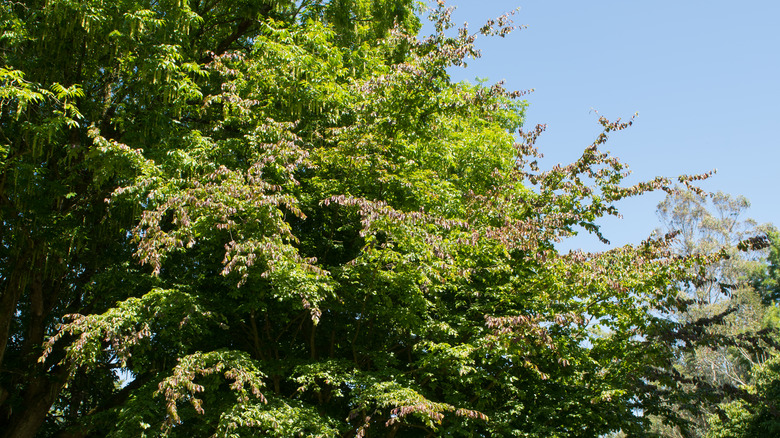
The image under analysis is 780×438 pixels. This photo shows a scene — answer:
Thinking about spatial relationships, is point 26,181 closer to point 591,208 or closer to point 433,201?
point 433,201

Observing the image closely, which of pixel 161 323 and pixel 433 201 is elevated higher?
pixel 433 201

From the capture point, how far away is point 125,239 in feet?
36.9

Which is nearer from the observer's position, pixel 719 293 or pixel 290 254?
pixel 290 254

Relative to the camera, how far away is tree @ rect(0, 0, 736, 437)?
8.24m

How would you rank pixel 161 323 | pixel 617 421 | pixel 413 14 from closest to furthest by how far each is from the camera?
pixel 161 323 < pixel 617 421 < pixel 413 14

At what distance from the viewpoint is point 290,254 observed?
8.21m

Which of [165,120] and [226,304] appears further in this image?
[165,120]

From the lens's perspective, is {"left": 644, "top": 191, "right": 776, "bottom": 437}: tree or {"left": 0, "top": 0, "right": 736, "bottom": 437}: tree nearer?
{"left": 0, "top": 0, "right": 736, "bottom": 437}: tree

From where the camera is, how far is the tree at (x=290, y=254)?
8.24 meters

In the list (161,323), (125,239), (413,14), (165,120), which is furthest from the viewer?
(413,14)

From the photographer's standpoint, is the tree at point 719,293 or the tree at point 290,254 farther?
the tree at point 719,293

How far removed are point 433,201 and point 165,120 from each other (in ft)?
16.5

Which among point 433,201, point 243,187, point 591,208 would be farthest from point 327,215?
point 591,208

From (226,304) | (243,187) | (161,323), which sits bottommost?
(161,323)
